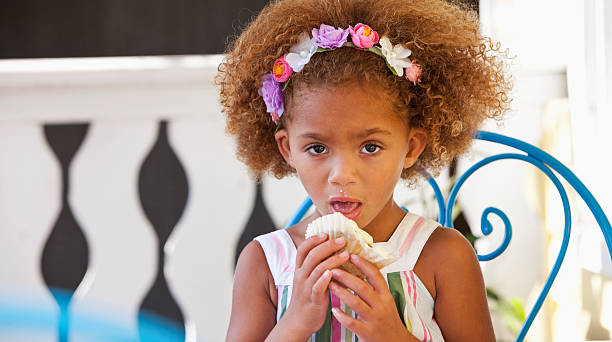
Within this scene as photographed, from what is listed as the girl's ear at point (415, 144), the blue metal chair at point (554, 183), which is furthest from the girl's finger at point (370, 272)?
the blue metal chair at point (554, 183)

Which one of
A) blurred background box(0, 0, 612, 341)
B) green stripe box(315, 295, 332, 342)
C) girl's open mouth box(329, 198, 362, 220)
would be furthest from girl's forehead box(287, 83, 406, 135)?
blurred background box(0, 0, 612, 341)

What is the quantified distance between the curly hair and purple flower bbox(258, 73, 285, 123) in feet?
0.03

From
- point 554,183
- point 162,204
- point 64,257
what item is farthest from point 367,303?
point 64,257

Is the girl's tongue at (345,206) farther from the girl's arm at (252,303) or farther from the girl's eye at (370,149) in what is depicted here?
the girl's arm at (252,303)

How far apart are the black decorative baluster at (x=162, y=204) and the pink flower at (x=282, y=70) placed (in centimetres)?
103

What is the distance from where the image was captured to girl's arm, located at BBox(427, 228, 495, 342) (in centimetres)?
99

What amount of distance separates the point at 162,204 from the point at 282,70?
47.5 inches

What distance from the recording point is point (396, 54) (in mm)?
952

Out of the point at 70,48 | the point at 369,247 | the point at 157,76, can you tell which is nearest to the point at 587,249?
the point at 369,247

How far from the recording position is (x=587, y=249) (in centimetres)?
149

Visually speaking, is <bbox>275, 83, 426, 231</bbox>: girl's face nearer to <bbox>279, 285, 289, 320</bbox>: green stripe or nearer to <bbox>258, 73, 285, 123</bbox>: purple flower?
<bbox>258, 73, 285, 123</bbox>: purple flower

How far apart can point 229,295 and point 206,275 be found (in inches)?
3.6

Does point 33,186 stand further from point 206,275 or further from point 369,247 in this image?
point 369,247

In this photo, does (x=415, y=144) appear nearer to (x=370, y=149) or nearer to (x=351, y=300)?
(x=370, y=149)
